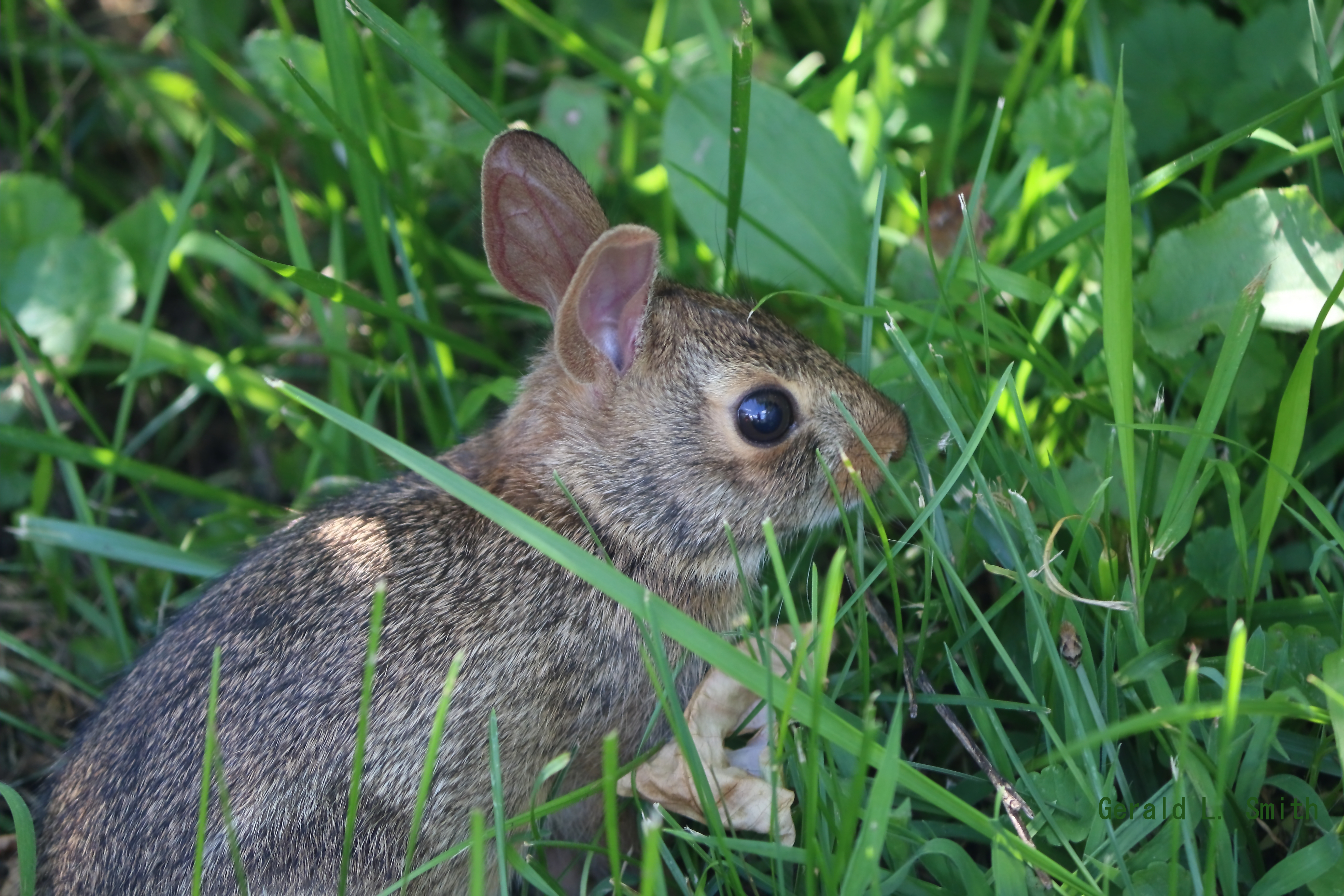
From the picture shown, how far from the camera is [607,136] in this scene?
468cm

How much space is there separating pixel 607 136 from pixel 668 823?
9.12 feet

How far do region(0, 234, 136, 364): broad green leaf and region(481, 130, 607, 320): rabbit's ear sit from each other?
6.17 ft

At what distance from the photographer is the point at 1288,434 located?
2955 mm

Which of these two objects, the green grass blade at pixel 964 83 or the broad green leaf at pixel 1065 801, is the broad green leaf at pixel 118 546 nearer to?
the broad green leaf at pixel 1065 801

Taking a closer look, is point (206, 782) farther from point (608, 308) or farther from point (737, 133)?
point (737, 133)

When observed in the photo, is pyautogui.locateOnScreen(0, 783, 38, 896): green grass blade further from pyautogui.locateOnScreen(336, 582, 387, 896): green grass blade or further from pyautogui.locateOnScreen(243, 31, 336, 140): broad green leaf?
pyautogui.locateOnScreen(243, 31, 336, 140): broad green leaf

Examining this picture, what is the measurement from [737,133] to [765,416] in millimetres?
868

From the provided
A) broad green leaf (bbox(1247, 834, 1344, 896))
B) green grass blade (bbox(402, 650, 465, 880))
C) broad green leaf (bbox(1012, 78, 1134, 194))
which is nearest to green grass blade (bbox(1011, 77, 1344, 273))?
broad green leaf (bbox(1012, 78, 1134, 194))

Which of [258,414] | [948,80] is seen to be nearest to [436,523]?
[258,414]

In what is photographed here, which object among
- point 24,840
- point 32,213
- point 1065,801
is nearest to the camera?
point 1065,801

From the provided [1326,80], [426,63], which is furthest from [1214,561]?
[426,63]

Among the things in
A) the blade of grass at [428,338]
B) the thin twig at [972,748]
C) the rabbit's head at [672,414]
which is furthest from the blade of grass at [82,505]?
the thin twig at [972,748]

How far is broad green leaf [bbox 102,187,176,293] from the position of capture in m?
4.79

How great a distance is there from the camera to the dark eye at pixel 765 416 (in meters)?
3.46
